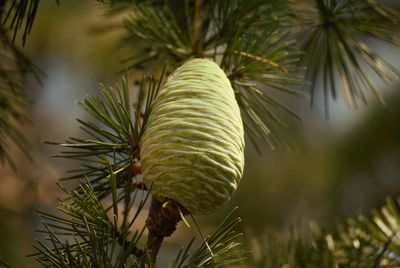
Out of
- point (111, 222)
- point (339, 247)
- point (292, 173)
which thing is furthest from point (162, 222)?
point (292, 173)

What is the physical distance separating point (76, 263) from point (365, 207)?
1.65m

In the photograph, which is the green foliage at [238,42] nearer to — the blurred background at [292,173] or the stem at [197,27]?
the stem at [197,27]

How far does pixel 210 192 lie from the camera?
598 millimetres

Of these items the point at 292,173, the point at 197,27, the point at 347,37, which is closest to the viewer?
the point at 197,27

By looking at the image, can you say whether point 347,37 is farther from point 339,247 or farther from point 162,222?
point 162,222

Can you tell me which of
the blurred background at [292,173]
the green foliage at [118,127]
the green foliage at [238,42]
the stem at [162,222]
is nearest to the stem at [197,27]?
the green foliage at [238,42]

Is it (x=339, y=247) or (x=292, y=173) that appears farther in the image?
(x=292, y=173)

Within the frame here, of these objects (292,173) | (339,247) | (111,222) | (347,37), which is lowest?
(292,173)

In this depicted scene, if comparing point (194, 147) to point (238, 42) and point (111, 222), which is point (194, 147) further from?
point (238, 42)

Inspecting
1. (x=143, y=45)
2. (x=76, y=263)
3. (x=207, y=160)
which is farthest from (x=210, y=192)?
(x=143, y=45)

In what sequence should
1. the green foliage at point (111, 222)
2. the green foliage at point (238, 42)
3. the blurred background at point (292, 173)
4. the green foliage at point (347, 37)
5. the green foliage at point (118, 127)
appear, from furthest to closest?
the blurred background at point (292, 173), the green foliage at point (347, 37), the green foliage at point (238, 42), the green foliage at point (118, 127), the green foliage at point (111, 222)

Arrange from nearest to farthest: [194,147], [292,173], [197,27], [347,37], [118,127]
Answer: [194,147] → [118,127] → [197,27] → [347,37] → [292,173]

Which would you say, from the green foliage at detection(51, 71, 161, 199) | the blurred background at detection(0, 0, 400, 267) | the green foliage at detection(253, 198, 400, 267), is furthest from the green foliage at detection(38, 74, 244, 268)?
the blurred background at detection(0, 0, 400, 267)

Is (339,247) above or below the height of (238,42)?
below
